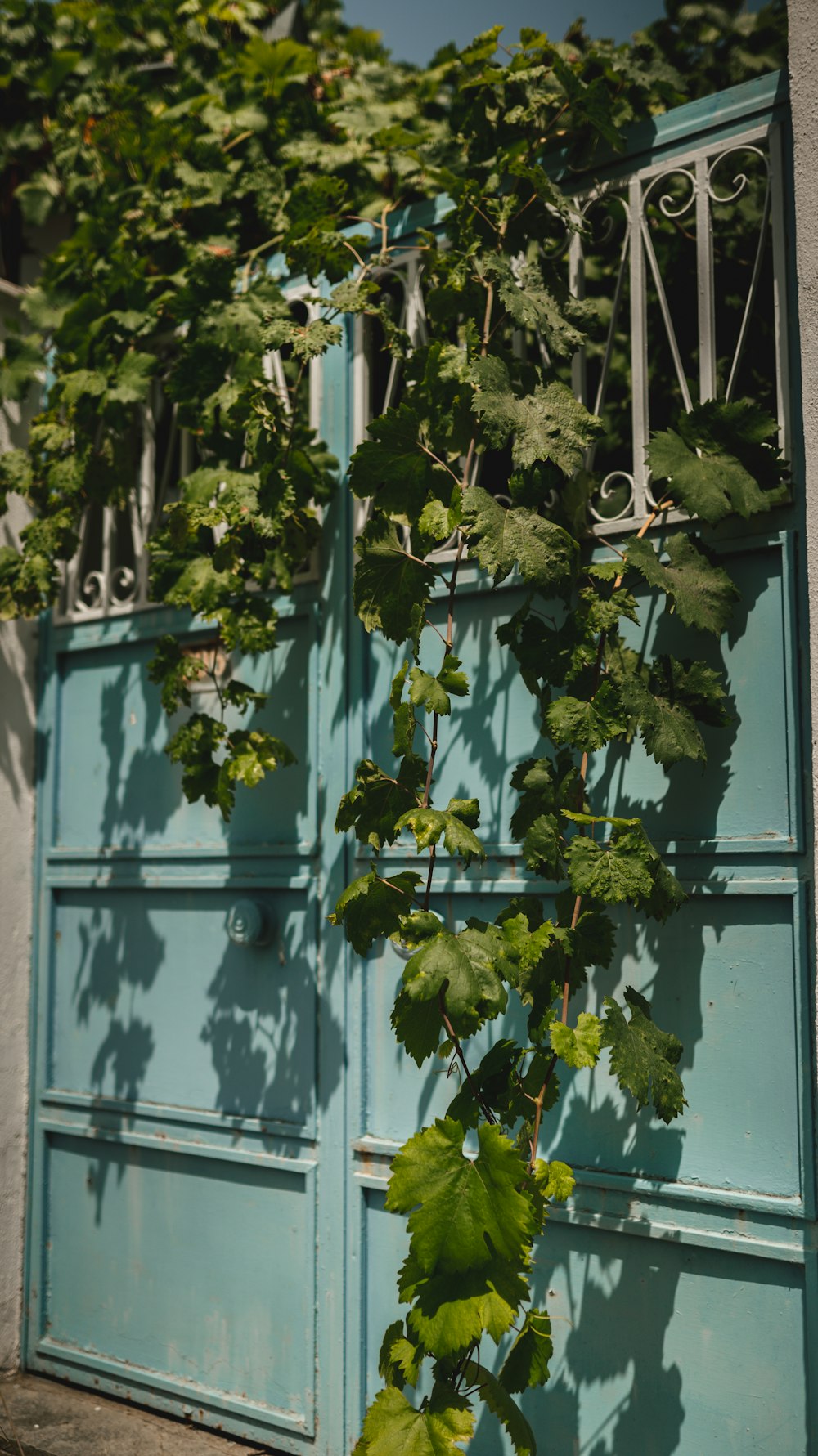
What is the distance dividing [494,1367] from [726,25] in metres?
4.25

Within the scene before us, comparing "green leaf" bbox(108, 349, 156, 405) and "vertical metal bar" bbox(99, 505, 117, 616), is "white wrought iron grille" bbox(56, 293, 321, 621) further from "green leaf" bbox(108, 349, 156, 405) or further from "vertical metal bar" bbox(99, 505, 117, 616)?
"green leaf" bbox(108, 349, 156, 405)

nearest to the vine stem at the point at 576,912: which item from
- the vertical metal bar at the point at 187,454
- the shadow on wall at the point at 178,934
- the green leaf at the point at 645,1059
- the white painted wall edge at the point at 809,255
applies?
the green leaf at the point at 645,1059

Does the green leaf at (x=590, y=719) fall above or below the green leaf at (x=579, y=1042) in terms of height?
above

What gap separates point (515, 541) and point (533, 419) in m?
0.31

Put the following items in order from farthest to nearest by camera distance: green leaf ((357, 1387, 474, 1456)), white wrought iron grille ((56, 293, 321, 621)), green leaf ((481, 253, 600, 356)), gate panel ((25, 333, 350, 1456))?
1. white wrought iron grille ((56, 293, 321, 621))
2. gate panel ((25, 333, 350, 1456))
3. green leaf ((481, 253, 600, 356))
4. green leaf ((357, 1387, 474, 1456))

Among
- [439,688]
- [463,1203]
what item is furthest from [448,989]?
[439,688]

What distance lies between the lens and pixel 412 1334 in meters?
2.29

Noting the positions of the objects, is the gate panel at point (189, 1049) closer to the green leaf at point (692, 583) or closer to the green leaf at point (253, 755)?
the green leaf at point (253, 755)

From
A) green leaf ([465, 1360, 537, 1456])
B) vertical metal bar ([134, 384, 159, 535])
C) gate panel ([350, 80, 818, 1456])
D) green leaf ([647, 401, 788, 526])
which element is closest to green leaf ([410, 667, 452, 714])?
gate panel ([350, 80, 818, 1456])

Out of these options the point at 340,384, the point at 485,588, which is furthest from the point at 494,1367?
the point at 340,384

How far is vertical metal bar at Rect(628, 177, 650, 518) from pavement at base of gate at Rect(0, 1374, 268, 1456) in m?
2.90

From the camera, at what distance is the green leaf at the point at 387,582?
103 inches

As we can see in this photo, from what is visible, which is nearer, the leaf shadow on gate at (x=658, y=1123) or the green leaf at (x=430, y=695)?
the green leaf at (x=430, y=695)

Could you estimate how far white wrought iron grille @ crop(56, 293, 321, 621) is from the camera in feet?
13.0
